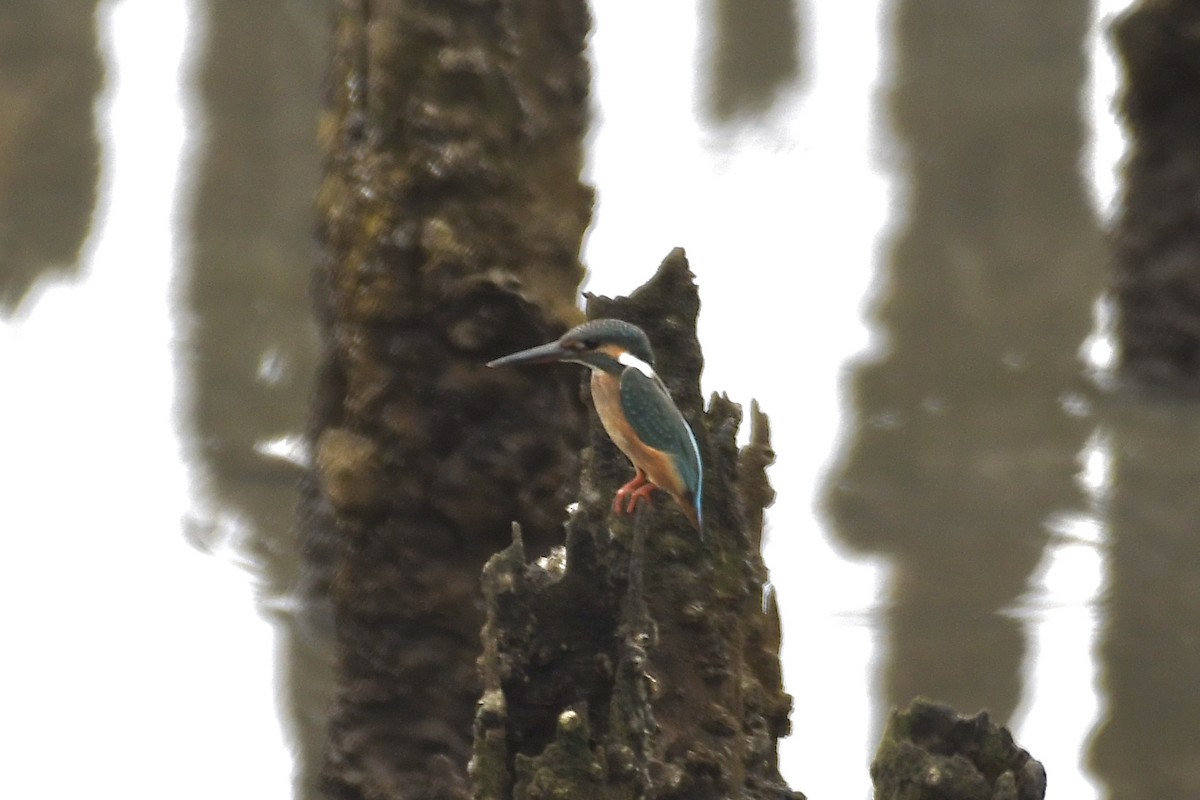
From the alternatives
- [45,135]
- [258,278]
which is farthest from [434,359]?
[45,135]

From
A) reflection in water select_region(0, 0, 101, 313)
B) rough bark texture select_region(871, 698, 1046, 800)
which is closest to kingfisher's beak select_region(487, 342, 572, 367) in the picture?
rough bark texture select_region(871, 698, 1046, 800)

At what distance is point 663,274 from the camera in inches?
53.3

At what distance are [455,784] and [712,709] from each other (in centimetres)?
78

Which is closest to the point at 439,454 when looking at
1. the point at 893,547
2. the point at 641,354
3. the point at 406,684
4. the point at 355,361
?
the point at 355,361

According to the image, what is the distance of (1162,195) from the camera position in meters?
3.58

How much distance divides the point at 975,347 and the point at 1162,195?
78 cm

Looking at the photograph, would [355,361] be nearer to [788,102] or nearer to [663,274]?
[663,274]

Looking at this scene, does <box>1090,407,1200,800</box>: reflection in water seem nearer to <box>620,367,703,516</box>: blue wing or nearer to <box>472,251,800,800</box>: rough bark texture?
<box>472,251,800,800</box>: rough bark texture

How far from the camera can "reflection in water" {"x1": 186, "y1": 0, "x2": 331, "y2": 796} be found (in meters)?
3.06

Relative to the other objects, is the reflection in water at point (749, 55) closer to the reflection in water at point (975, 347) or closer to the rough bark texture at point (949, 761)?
the reflection in water at point (975, 347)

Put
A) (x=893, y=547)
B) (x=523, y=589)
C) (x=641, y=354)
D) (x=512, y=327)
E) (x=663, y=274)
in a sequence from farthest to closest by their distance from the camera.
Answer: (x=893, y=547) < (x=512, y=327) < (x=663, y=274) < (x=523, y=589) < (x=641, y=354)

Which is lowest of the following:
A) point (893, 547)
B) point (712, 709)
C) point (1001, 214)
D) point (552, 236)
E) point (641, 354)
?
point (712, 709)

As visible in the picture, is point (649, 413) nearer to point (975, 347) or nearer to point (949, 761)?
point (949, 761)

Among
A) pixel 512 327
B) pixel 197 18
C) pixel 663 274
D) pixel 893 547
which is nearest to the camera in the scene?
pixel 663 274
